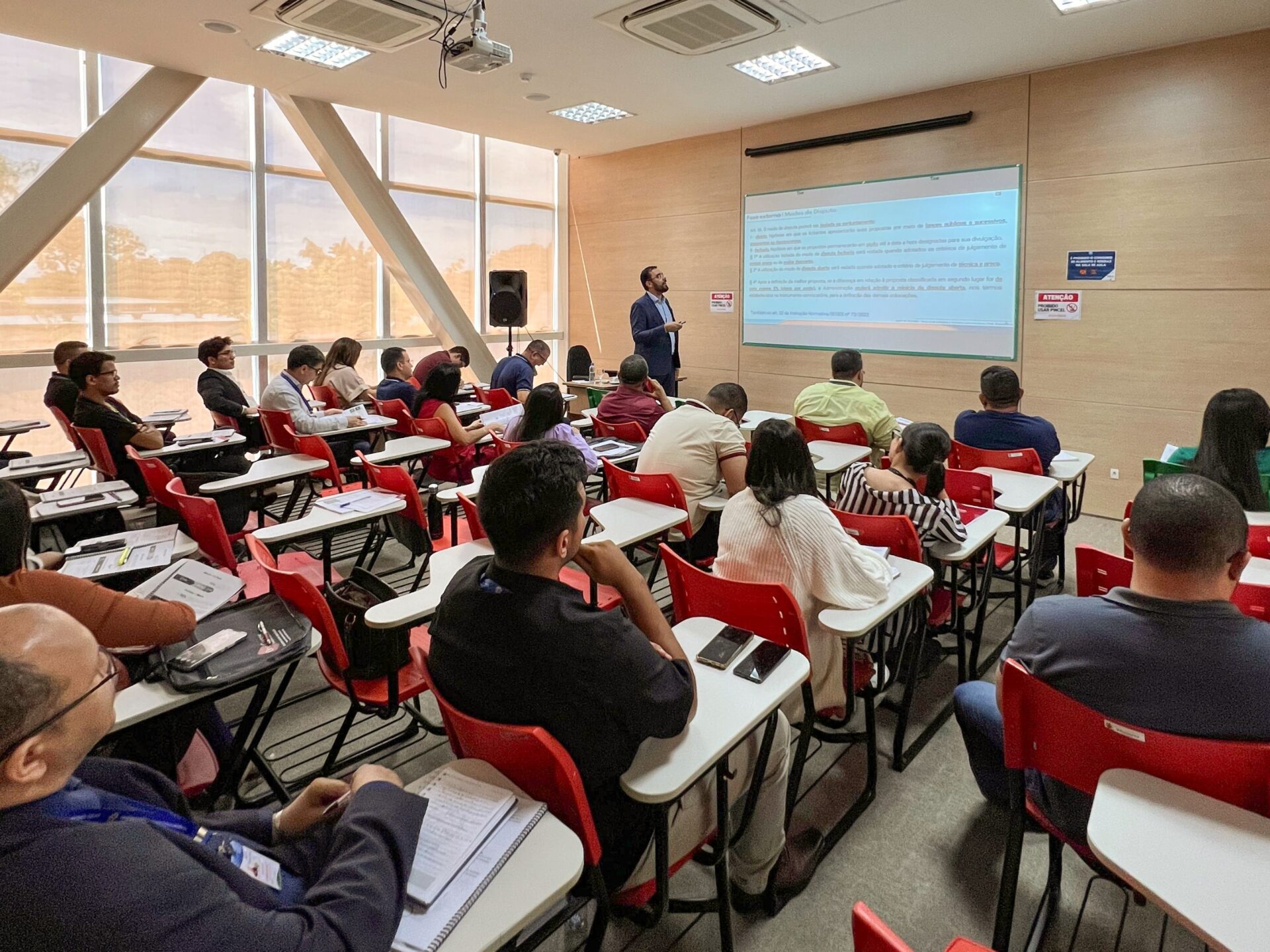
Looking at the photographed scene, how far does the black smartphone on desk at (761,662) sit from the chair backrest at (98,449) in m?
4.13

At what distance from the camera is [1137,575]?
4.99ft

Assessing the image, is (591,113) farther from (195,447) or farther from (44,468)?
(44,468)

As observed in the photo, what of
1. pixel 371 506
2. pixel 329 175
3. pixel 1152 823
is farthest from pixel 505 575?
pixel 329 175

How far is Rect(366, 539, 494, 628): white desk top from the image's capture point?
6.53ft

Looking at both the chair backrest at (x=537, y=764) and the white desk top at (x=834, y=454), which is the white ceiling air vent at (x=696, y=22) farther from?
the chair backrest at (x=537, y=764)

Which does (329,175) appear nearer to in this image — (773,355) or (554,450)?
(773,355)

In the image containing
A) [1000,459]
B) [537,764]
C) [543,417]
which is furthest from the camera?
[1000,459]

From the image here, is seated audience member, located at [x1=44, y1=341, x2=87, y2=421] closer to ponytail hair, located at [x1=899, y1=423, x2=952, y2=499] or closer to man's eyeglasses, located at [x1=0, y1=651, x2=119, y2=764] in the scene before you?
man's eyeglasses, located at [x1=0, y1=651, x2=119, y2=764]

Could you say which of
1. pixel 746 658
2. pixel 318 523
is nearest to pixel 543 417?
pixel 318 523

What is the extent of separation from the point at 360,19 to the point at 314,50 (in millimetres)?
1216

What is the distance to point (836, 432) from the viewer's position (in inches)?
176

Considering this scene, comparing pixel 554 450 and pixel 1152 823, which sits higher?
pixel 554 450

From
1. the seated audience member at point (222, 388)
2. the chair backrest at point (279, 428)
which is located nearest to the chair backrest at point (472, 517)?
the chair backrest at point (279, 428)

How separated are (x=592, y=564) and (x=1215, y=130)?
565cm
